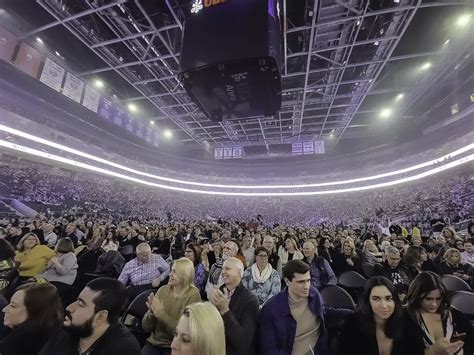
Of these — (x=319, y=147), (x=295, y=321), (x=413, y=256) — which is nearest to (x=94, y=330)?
(x=295, y=321)

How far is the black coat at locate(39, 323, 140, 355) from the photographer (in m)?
1.66

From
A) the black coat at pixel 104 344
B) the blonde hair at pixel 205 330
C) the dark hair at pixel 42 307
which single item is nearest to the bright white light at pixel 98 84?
the dark hair at pixel 42 307

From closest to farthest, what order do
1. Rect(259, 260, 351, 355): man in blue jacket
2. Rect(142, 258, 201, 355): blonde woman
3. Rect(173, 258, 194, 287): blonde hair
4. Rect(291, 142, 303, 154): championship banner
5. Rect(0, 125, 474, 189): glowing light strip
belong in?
1. Rect(259, 260, 351, 355): man in blue jacket
2. Rect(142, 258, 201, 355): blonde woman
3. Rect(173, 258, 194, 287): blonde hair
4. Rect(0, 125, 474, 189): glowing light strip
5. Rect(291, 142, 303, 154): championship banner

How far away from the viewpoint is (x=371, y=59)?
10023 mm

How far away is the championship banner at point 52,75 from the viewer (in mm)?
10139

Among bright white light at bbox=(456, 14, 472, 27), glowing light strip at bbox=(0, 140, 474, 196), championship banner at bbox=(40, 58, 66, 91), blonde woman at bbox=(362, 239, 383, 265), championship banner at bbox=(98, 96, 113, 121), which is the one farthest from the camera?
glowing light strip at bbox=(0, 140, 474, 196)

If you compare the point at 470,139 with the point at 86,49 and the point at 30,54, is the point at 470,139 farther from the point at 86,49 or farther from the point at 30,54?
the point at 30,54

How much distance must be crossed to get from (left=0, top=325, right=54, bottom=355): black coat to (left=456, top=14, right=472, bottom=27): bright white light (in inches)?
537

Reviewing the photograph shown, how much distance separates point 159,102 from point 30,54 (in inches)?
224

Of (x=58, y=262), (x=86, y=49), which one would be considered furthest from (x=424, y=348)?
(x=86, y=49)

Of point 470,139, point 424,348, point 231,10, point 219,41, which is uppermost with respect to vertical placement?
point 470,139

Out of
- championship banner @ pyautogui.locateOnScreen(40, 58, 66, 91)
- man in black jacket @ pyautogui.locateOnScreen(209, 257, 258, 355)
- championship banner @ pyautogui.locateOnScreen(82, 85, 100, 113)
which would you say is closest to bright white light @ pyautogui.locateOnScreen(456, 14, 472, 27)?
man in black jacket @ pyautogui.locateOnScreen(209, 257, 258, 355)

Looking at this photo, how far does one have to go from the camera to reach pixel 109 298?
6.09ft

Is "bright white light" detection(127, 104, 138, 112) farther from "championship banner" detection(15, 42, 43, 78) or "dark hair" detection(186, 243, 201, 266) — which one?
"dark hair" detection(186, 243, 201, 266)
